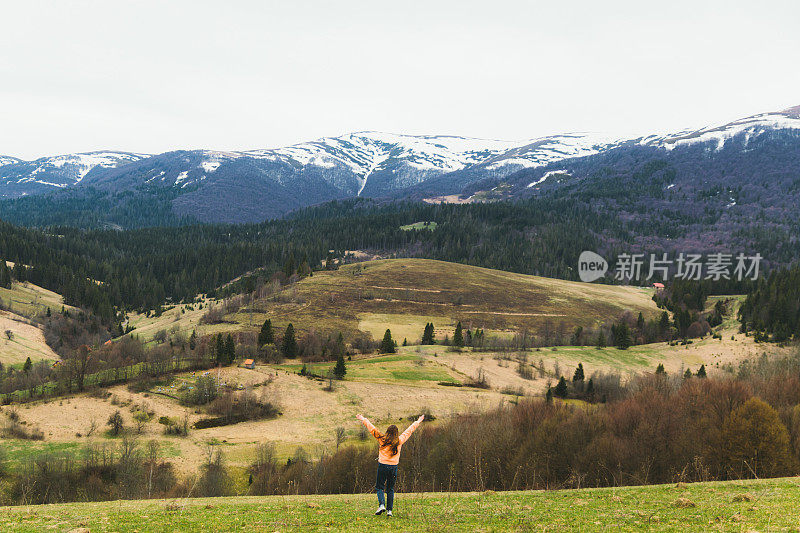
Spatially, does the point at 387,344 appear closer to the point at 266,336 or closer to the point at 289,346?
the point at 289,346

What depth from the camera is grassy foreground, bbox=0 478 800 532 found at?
15906 millimetres

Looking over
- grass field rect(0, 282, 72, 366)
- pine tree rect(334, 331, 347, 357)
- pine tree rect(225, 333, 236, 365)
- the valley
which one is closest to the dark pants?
the valley

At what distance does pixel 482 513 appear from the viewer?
18562 millimetres

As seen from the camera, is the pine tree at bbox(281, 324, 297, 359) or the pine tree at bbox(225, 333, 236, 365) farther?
the pine tree at bbox(281, 324, 297, 359)

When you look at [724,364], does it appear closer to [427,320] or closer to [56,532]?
[427,320]

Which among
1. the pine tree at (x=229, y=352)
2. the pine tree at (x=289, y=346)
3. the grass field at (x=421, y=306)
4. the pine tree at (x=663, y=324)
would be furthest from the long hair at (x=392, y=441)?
the pine tree at (x=663, y=324)

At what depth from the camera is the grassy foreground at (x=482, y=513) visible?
1591 cm

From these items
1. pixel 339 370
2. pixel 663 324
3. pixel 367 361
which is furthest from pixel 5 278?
pixel 663 324

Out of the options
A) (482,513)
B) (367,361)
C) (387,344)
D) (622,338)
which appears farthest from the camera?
(622,338)

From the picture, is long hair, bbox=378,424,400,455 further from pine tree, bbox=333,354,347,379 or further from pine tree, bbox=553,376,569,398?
pine tree, bbox=553,376,569,398

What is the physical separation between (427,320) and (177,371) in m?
81.2

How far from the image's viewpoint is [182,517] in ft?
60.4

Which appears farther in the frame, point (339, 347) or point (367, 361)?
point (339, 347)

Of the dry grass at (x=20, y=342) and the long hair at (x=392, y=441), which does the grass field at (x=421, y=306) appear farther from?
the long hair at (x=392, y=441)
